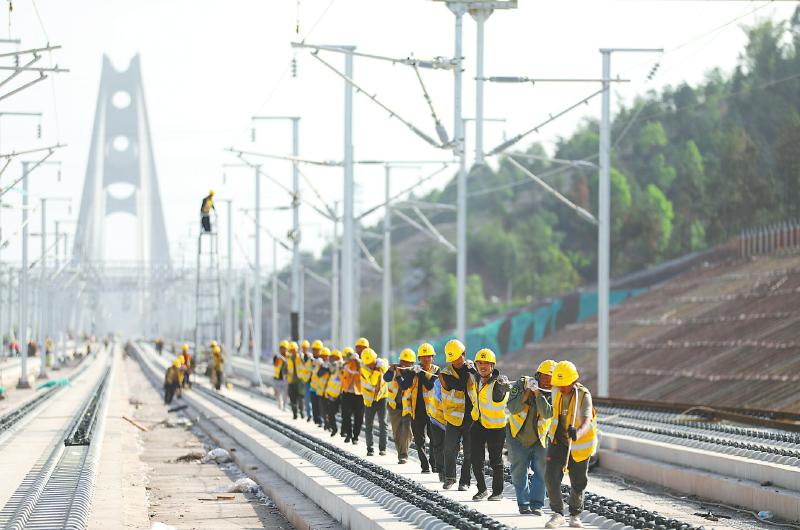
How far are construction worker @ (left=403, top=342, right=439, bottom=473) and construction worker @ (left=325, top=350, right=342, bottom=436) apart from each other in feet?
22.2

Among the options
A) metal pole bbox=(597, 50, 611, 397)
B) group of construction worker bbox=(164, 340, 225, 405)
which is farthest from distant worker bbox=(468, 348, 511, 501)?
group of construction worker bbox=(164, 340, 225, 405)

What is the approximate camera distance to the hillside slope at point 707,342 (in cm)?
4169

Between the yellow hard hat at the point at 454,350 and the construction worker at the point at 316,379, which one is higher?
the yellow hard hat at the point at 454,350

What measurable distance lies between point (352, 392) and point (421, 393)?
5.98 metres

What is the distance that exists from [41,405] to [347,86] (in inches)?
544

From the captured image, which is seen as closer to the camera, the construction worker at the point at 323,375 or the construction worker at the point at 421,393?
the construction worker at the point at 421,393

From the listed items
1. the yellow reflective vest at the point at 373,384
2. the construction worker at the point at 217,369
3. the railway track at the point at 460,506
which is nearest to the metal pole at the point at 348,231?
the construction worker at the point at 217,369

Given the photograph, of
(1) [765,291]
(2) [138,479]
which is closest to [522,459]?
(2) [138,479]

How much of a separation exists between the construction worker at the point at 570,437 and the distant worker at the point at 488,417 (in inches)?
78.8

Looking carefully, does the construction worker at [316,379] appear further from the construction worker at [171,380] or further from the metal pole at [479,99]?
the construction worker at [171,380]

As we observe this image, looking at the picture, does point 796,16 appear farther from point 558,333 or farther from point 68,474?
point 68,474

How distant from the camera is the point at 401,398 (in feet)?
67.2

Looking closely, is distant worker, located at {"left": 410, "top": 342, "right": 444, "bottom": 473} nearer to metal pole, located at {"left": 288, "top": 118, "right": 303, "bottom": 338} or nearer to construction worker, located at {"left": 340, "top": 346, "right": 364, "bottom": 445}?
construction worker, located at {"left": 340, "top": 346, "right": 364, "bottom": 445}

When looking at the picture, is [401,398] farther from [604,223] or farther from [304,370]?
[604,223]
